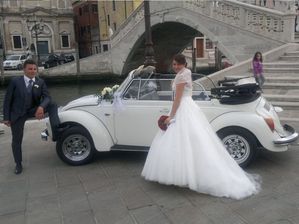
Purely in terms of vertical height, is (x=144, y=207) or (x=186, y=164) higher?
(x=186, y=164)

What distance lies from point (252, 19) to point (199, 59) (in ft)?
105

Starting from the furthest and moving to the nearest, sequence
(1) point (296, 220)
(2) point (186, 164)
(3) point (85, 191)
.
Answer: (3) point (85, 191) < (2) point (186, 164) < (1) point (296, 220)

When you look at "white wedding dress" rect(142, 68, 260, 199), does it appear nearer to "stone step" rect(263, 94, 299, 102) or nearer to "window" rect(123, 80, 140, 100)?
"window" rect(123, 80, 140, 100)

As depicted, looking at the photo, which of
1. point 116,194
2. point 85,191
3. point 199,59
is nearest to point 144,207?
point 116,194

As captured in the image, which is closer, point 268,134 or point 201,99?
point 268,134

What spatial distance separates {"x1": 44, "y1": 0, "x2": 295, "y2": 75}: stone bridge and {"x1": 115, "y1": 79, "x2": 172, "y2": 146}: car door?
1178 centimetres

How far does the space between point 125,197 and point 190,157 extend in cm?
89

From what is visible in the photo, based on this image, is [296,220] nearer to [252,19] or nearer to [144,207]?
[144,207]

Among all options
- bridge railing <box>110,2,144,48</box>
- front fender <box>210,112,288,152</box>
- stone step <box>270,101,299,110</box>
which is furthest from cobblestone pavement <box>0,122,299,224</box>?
bridge railing <box>110,2,144,48</box>

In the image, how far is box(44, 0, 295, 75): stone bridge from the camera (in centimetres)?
1638

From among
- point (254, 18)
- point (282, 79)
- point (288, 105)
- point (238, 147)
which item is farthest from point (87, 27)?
point (238, 147)

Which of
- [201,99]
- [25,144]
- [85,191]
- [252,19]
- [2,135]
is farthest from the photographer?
[252,19]

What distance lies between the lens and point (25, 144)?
698 cm

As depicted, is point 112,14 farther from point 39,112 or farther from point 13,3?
point 39,112
